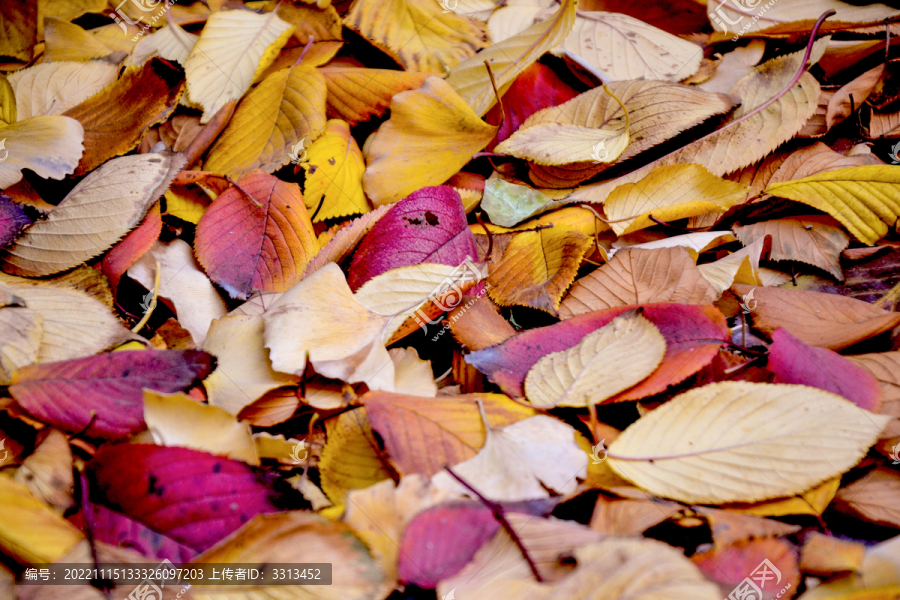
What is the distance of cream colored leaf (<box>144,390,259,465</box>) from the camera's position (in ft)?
1.75

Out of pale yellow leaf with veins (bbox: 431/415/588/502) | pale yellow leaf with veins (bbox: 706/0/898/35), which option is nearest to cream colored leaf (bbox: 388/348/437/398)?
pale yellow leaf with veins (bbox: 431/415/588/502)

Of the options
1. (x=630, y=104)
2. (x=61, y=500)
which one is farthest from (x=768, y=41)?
(x=61, y=500)

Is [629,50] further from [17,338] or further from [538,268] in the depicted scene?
[17,338]

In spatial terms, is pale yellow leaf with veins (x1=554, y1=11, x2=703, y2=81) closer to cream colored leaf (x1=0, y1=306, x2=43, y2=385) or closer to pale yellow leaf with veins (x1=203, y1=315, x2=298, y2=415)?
pale yellow leaf with veins (x1=203, y1=315, x2=298, y2=415)

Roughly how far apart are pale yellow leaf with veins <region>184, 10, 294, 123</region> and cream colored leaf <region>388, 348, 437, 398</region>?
1.52ft

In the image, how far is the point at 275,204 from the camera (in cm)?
73

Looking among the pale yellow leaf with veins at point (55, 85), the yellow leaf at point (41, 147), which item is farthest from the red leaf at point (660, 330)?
the pale yellow leaf with veins at point (55, 85)

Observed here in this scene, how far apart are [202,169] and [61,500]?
475 mm

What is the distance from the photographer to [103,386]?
559 mm

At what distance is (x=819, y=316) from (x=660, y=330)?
210mm

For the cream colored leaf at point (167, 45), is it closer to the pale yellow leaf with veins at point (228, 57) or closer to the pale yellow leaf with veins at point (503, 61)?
the pale yellow leaf with veins at point (228, 57)

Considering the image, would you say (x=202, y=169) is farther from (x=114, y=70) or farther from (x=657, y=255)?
(x=657, y=255)

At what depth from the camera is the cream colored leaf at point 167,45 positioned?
854mm

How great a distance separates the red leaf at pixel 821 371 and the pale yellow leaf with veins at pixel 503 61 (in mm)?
499
